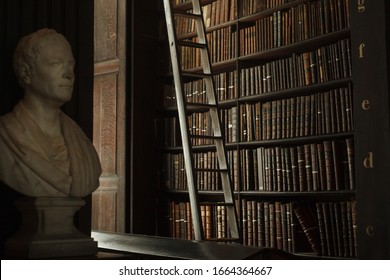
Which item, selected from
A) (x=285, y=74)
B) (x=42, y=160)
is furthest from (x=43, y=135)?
(x=285, y=74)

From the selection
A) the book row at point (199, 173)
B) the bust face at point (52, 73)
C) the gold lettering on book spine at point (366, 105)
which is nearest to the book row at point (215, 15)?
the book row at point (199, 173)

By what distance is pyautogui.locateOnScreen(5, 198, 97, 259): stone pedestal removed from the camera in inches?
84.7

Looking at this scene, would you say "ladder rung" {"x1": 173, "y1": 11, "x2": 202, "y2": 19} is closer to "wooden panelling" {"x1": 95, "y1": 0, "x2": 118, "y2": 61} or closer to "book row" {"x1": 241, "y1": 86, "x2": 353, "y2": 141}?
"book row" {"x1": 241, "y1": 86, "x2": 353, "y2": 141}

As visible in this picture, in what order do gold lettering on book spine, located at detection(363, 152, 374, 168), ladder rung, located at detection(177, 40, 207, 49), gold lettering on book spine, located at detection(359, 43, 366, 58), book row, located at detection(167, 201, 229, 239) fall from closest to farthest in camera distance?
gold lettering on book spine, located at detection(363, 152, 374, 168), gold lettering on book spine, located at detection(359, 43, 366, 58), ladder rung, located at detection(177, 40, 207, 49), book row, located at detection(167, 201, 229, 239)

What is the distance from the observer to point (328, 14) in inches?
149

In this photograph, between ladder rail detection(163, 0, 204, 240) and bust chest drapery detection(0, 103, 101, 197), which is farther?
ladder rail detection(163, 0, 204, 240)

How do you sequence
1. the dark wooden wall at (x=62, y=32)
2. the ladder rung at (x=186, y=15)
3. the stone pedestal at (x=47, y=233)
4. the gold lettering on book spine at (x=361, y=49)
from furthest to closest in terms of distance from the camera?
the ladder rung at (x=186, y=15)
the gold lettering on book spine at (x=361, y=49)
the dark wooden wall at (x=62, y=32)
the stone pedestal at (x=47, y=233)

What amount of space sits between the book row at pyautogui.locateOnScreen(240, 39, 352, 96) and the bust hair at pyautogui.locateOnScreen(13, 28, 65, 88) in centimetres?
193

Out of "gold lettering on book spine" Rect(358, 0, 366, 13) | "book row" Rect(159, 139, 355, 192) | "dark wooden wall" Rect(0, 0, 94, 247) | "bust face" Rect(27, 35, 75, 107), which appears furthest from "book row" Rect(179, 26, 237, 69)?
"bust face" Rect(27, 35, 75, 107)

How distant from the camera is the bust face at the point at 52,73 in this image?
2.27 metres

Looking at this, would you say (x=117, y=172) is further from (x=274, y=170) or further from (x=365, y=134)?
(x=365, y=134)

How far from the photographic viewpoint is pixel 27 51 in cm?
228

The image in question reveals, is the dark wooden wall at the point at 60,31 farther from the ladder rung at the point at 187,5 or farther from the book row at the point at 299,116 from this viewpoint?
the ladder rung at the point at 187,5
